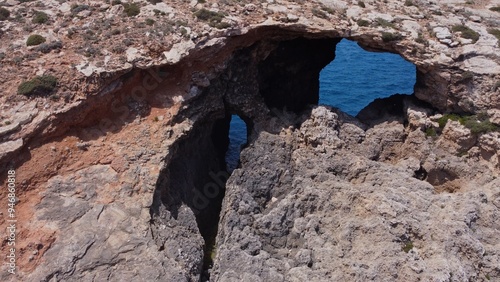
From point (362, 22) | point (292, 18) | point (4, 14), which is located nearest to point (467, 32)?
point (362, 22)

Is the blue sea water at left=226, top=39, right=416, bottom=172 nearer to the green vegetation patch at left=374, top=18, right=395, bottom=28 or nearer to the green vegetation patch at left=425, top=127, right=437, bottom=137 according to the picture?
the green vegetation patch at left=425, top=127, right=437, bottom=137

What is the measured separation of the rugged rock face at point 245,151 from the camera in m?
20.1

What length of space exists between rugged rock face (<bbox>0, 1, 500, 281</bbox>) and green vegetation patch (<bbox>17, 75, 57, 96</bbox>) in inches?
15.8

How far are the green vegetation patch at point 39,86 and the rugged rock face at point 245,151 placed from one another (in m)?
0.40

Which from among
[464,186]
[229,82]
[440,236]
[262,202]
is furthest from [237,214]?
[464,186]

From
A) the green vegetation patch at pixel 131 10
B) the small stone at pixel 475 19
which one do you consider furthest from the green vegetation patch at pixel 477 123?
the green vegetation patch at pixel 131 10

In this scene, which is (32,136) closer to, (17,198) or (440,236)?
(17,198)

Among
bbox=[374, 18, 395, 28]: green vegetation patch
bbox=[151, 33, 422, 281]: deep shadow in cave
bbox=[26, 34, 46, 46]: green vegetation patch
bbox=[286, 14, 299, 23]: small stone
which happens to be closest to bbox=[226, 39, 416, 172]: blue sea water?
bbox=[151, 33, 422, 281]: deep shadow in cave

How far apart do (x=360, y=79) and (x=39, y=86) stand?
46.2 m

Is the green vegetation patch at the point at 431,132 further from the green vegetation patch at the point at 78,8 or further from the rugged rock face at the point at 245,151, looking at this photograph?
the green vegetation patch at the point at 78,8

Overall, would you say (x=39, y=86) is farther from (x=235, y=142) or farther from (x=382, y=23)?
(x=235, y=142)

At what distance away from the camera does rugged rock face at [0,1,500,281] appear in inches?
793

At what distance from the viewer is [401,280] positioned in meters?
20.0

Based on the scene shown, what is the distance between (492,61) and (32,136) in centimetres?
2299
